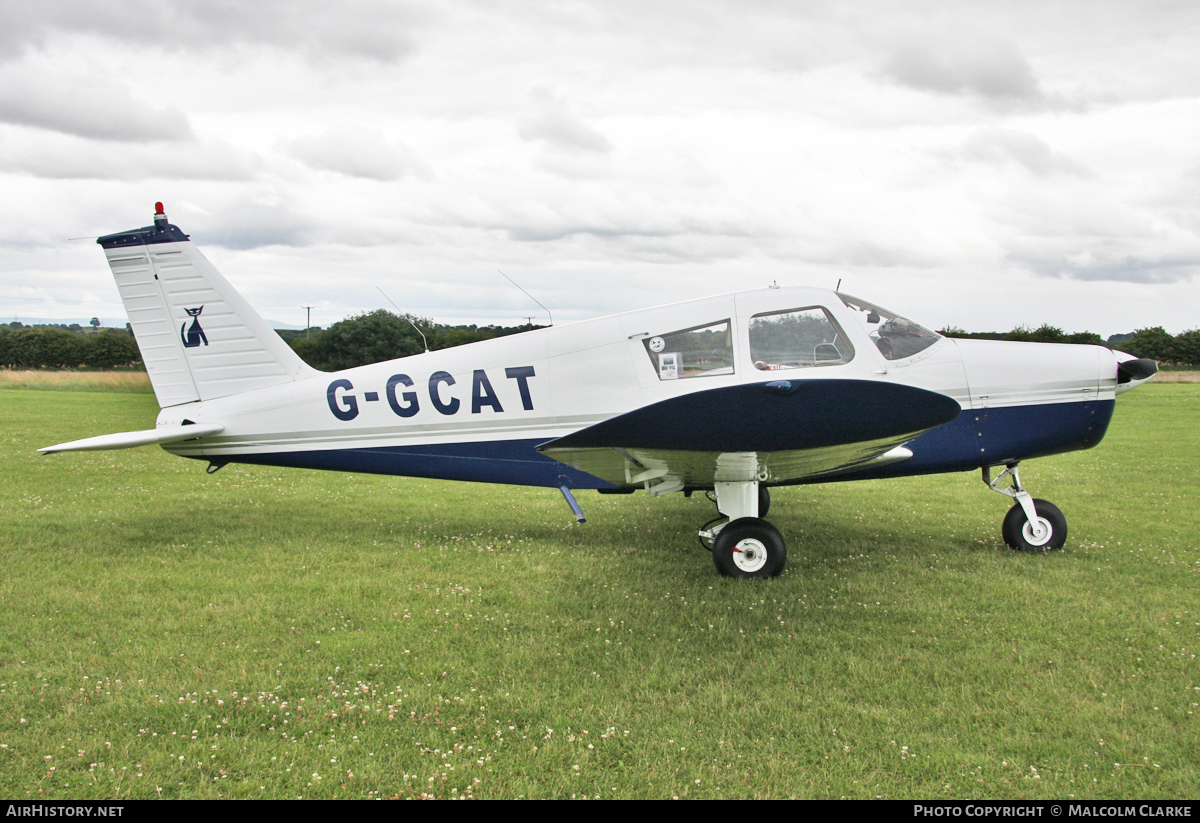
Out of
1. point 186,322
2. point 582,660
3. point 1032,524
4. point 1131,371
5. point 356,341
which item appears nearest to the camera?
point 582,660

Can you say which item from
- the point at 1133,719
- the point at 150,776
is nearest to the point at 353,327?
the point at 150,776

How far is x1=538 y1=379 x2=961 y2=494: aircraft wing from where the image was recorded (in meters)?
4.29

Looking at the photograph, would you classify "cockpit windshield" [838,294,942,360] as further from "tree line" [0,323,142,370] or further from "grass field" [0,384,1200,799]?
"tree line" [0,323,142,370]

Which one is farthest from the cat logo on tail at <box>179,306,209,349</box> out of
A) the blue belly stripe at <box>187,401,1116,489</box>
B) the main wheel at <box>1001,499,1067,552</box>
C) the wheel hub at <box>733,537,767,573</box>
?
the main wheel at <box>1001,499,1067,552</box>

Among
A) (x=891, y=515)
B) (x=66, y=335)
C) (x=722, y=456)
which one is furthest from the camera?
(x=66, y=335)

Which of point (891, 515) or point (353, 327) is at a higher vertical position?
point (353, 327)

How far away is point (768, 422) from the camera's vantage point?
445 centimetres

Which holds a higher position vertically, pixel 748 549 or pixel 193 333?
pixel 193 333

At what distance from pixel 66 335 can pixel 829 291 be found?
6669cm

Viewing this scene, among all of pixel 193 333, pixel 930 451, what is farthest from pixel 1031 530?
pixel 193 333

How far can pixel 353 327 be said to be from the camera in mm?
16875

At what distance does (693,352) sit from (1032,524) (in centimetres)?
358

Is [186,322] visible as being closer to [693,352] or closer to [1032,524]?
[693,352]

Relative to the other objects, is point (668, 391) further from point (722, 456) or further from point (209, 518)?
point (209, 518)
